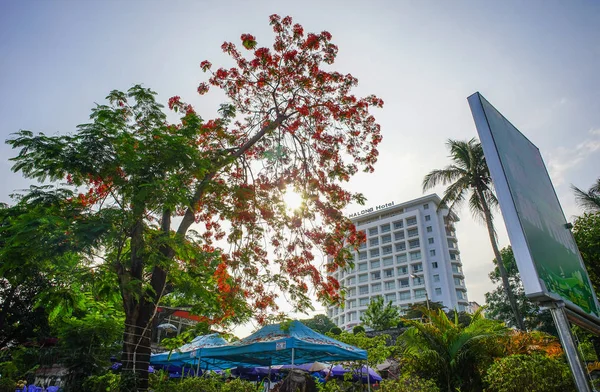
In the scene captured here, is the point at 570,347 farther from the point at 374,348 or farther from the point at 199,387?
the point at 374,348

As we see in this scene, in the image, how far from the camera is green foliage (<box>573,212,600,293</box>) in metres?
11.7

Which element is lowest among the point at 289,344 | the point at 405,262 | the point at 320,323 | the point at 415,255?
the point at 289,344

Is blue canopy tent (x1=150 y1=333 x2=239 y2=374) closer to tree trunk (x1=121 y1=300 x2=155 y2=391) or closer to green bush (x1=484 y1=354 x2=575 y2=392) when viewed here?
tree trunk (x1=121 y1=300 x2=155 y2=391)

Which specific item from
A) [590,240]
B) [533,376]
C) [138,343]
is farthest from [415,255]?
[138,343]

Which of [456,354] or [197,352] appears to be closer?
[456,354]

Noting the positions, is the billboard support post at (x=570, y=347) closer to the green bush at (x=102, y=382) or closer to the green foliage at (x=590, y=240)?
the green bush at (x=102, y=382)

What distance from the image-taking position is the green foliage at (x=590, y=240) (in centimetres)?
1173

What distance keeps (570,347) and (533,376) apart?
10.1 ft

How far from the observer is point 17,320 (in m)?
16.1

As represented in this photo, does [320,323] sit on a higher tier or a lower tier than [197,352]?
higher

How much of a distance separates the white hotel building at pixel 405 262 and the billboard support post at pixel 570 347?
46.4 metres

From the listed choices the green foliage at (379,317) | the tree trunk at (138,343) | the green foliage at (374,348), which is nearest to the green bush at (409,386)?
the green foliage at (374,348)

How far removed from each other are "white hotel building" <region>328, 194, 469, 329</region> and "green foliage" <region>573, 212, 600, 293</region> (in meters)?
37.4

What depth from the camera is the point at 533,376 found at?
18.4 ft
